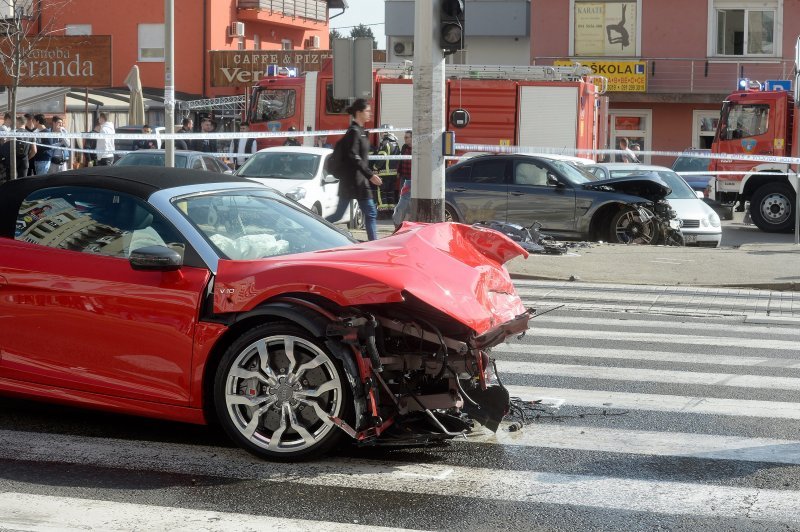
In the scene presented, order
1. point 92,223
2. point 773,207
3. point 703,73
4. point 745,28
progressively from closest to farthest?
point 92,223
point 773,207
point 745,28
point 703,73

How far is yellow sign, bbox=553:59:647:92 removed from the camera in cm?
4309

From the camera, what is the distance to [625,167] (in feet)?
67.4

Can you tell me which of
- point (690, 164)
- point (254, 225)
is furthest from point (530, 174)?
point (690, 164)

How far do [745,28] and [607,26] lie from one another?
4.75 m

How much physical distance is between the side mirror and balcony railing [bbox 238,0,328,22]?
50523 millimetres

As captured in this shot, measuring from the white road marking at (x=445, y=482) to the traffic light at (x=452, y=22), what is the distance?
9.30 metres

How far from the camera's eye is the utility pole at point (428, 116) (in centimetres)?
1455

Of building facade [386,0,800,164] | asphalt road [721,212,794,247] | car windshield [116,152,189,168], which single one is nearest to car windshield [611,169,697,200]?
asphalt road [721,212,794,247]

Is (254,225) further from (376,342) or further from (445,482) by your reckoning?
(445,482)

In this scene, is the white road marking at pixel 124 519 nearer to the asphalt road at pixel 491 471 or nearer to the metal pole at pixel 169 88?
the asphalt road at pixel 491 471

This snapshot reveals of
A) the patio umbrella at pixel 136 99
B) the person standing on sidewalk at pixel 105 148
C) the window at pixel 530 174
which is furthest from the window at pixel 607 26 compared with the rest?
the window at pixel 530 174

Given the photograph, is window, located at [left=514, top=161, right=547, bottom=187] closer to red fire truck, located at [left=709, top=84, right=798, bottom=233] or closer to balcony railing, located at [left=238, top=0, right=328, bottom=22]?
red fire truck, located at [left=709, top=84, right=798, bottom=233]

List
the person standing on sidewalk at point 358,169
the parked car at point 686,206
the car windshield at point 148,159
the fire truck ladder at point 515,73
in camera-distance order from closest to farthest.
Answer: the person standing on sidewalk at point 358,169, the parked car at point 686,206, the car windshield at point 148,159, the fire truck ladder at point 515,73

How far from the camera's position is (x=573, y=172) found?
19.1 meters
